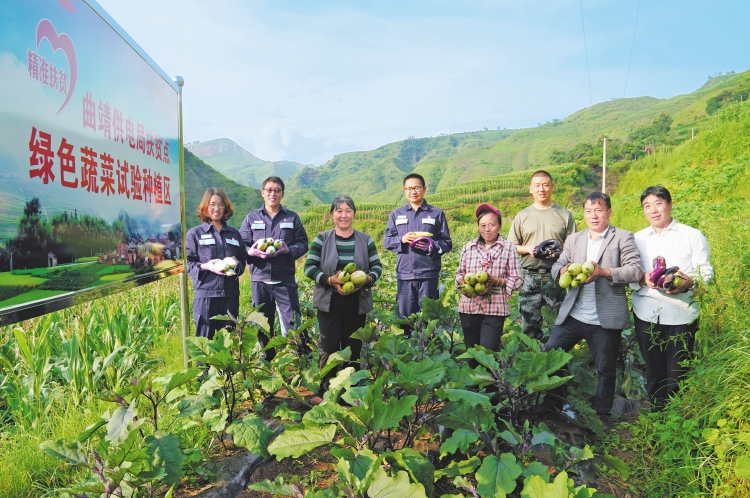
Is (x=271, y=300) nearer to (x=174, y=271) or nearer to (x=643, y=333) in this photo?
(x=174, y=271)

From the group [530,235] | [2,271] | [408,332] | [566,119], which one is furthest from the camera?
[566,119]

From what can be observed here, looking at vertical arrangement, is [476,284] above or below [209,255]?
below

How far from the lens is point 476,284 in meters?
3.03

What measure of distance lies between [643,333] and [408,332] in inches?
74.9

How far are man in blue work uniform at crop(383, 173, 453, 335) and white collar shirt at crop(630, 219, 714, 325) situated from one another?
1683 mm

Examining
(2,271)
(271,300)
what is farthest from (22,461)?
(271,300)

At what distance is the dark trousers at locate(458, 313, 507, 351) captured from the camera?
10.3ft

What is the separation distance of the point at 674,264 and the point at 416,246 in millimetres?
2032

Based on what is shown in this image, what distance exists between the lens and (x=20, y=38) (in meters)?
1.50

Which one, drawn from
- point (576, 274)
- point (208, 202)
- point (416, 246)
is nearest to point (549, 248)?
point (576, 274)

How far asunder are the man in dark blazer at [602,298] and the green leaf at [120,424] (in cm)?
237

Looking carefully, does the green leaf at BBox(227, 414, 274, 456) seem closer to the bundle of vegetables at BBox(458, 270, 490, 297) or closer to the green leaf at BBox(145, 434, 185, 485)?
the green leaf at BBox(145, 434, 185, 485)

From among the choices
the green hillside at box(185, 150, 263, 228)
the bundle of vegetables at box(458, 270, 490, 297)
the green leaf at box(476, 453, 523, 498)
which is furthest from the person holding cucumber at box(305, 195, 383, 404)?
the green hillside at box(185, 150, 263, 228)

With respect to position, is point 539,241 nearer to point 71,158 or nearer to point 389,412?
point 389,412
